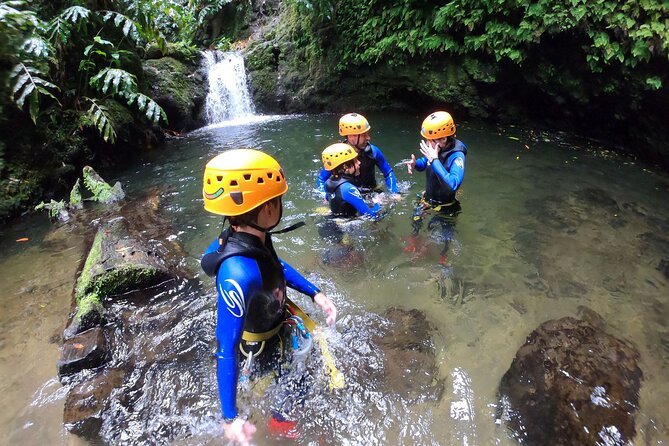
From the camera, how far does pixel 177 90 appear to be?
1248 cm

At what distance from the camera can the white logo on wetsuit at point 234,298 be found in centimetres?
208

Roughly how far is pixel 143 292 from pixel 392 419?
326cm

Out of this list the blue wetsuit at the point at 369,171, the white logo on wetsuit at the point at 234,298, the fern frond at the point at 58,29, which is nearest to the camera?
the white logo on wetsuit at the point at 234,298

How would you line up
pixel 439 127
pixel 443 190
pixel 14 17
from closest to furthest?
pixel 439 127
pixel 443 190
pixel 14 17

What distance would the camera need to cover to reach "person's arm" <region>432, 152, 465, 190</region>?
4.66 meters

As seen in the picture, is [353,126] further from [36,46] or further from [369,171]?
[36,46]

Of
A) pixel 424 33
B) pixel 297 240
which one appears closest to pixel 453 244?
pixel 297 240

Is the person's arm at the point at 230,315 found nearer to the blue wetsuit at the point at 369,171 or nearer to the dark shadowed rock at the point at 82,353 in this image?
the dark shadowed rock at the point at 82,353

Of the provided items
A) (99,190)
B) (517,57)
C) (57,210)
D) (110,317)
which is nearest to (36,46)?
(99,190)

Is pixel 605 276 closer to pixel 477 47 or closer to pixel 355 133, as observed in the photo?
pixel 355 133

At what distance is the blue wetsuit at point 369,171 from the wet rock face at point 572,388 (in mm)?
2984

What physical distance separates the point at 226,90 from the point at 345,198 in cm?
1089

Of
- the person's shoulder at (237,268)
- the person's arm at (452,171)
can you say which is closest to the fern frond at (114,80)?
the person's arm at (452,171)

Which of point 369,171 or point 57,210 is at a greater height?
point 369,171
